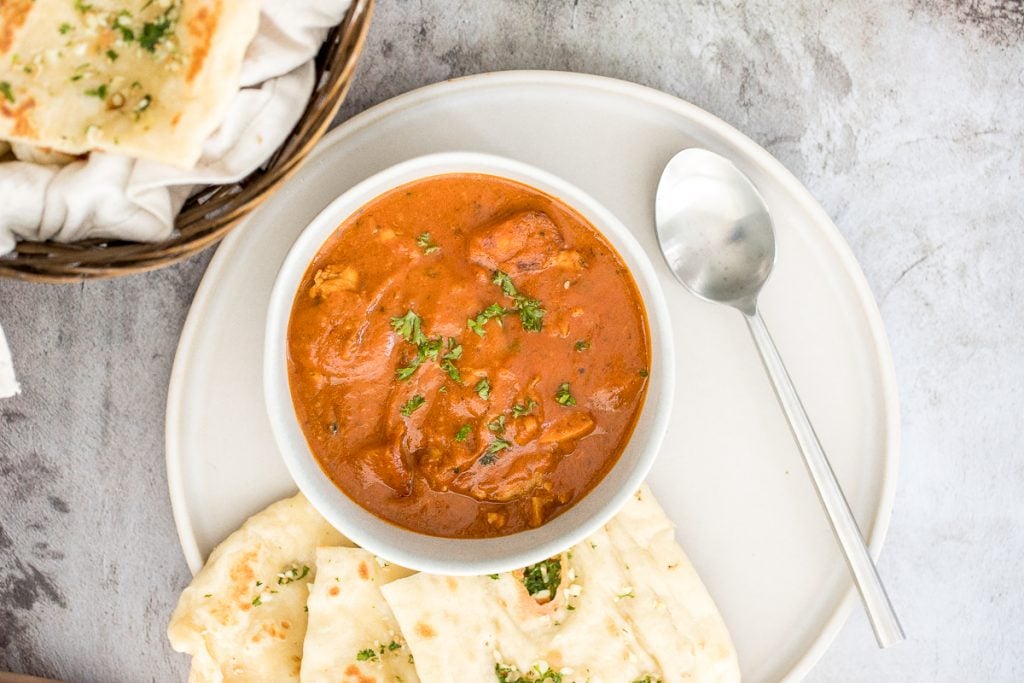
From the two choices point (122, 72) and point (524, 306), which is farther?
point (524, 306)

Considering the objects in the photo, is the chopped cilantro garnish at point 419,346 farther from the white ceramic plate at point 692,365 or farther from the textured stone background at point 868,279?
the textured stone background at point 868,279

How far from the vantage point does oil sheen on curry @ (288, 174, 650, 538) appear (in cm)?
286

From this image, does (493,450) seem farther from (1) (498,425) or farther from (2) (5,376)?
(2) (5,376)

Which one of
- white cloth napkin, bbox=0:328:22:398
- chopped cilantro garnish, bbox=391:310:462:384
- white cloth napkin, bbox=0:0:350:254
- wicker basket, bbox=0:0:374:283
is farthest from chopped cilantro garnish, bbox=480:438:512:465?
white cloth napkin, bbox=0:328:22:398

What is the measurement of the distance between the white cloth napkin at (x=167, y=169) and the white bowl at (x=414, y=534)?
34cm

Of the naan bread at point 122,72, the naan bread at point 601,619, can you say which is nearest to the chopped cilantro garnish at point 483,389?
the naan bread at point 601,619

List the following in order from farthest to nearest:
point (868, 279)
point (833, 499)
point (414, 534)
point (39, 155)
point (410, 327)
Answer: point (868, 279) < point (833, 499) < point (414, 534) < point (410, 327) < point (39, 155)

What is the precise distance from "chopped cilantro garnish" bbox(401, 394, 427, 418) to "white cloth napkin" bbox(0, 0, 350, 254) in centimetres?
93

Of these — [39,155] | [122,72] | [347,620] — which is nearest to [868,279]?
[347,620]

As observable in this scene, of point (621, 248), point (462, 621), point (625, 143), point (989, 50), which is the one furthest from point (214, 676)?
point (989, 50)

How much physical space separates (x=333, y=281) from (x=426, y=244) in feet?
1.13

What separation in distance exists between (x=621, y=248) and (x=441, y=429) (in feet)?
2.91

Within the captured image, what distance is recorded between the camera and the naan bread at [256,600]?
3.12m

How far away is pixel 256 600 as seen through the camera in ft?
10.4
